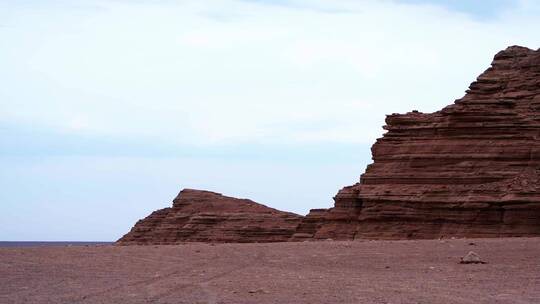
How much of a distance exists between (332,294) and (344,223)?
36.4 m

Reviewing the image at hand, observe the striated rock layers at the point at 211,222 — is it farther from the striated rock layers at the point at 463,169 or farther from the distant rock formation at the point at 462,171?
the striated rock layers at the point at 463,169

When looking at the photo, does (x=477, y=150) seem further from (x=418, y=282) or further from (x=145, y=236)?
(x=145, y=236)

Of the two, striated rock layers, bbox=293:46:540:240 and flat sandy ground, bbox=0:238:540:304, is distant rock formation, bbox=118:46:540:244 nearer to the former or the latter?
striated rock layers, bbox=293:46:540:240

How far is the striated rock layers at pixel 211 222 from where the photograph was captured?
70250mm

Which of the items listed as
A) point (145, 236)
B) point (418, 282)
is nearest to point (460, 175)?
point (418, 282)

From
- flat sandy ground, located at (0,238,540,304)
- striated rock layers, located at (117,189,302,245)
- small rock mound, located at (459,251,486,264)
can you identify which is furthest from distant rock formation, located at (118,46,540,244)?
small rock mound, located at (459,251,486,264)

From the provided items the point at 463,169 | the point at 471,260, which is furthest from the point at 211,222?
the point at 471,260

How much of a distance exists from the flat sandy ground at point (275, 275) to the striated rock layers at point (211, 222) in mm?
41040

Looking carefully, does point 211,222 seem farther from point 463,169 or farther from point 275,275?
point 275,275

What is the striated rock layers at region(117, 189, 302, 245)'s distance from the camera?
230 feet

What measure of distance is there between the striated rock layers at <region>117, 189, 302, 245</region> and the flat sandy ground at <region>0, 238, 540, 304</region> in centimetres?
4104

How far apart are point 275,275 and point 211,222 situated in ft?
184

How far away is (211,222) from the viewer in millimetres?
74188

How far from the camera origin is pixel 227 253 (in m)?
26.2
